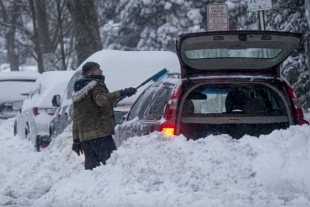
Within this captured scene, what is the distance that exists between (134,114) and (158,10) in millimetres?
19491

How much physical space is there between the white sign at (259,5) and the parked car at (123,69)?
1594 millimetres

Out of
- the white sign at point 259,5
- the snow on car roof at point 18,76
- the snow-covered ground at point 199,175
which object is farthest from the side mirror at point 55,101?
the snow on car roof at point 18,76

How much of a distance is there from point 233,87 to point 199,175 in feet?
4.32

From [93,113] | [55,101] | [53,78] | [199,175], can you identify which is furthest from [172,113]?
[53,78]

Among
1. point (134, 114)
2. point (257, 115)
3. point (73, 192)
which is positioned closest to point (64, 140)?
point (134, 114)

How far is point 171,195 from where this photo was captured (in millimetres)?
6680

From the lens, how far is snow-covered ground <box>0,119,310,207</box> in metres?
6.61

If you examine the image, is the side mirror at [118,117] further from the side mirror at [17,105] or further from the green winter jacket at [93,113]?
the side mirror at [17,105]

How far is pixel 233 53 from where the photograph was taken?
7438 millimetres

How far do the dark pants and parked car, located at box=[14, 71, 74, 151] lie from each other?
483 centimetres

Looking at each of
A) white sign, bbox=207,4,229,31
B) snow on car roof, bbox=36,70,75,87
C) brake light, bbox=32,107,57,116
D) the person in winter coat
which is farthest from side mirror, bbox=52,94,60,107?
the person in winter coat

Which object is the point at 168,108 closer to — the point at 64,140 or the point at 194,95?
the point at 194,95

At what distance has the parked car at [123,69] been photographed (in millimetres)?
11375

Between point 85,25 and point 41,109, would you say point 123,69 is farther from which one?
point 85,25
